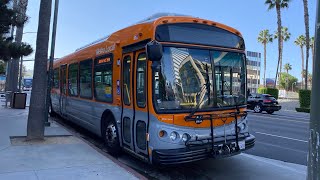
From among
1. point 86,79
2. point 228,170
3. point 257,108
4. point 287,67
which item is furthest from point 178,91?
point 287,67

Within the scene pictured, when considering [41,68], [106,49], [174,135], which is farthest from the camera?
[41,68]

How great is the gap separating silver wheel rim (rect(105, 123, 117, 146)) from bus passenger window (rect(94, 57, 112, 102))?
25.9 inches

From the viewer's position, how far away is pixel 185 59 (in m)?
6.81

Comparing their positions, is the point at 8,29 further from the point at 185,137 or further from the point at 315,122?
the point at 315,122

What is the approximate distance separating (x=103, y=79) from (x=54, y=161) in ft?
8.63

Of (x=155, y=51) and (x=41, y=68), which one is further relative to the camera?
(x=41, y=68)

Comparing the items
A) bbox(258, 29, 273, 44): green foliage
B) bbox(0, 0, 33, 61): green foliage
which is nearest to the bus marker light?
bbox(0, 0, 33, 61): green foliage

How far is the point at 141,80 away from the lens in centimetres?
713

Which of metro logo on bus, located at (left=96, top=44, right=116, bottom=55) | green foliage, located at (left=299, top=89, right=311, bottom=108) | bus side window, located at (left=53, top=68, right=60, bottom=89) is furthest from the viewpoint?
green foliage, located at (left=299, top=89, right=311, bottom=108)

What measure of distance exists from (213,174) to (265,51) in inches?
2781

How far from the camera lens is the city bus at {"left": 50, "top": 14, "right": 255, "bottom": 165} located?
21.5 feet

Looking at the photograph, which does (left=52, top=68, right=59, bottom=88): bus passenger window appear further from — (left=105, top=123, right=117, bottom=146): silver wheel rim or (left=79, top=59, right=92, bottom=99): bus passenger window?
(left=105, top=123, right=117, bottom=146): silver wheel rim

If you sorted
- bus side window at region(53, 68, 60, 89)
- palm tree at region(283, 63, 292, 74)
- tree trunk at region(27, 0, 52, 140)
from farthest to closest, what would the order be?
1. palm tree at region(283, 63, 292, 74)
2. bus side window at region(53, 68, 60, 89)
3. tree trunk at region(27, 0, 52, 140)

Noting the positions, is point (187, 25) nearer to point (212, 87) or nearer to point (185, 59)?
→ point (185, 59)
